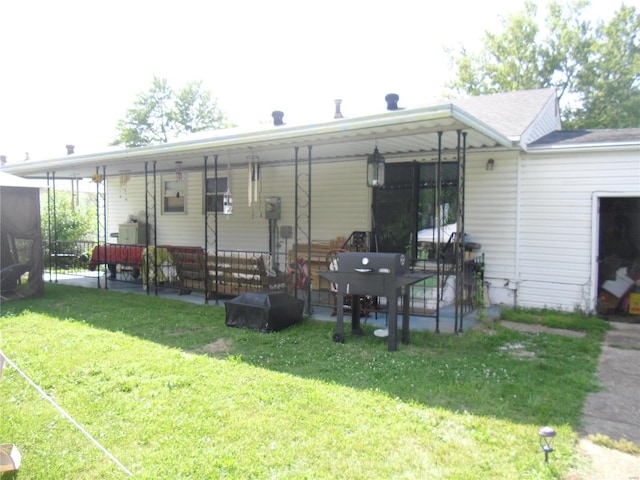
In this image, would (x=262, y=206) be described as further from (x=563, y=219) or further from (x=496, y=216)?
(x=563, y=219)

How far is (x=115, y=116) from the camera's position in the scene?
33031 mm

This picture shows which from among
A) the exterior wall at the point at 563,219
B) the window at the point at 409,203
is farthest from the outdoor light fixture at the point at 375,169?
the exterior wall at the point at 563,219

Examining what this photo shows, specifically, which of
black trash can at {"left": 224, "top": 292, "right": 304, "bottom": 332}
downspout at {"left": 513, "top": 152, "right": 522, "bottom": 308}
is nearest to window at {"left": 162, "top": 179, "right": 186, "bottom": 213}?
black trash can at {"left": 224, "top": 292, "right": 304, "bottom": 332}

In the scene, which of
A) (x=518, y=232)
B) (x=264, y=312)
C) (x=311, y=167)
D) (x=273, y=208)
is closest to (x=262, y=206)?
(x=273, y=208)

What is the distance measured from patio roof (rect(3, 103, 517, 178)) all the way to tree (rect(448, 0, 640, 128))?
1917cm

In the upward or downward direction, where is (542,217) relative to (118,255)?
upward

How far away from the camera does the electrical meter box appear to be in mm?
9992

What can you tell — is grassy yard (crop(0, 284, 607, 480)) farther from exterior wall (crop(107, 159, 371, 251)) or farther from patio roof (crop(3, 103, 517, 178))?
exterior wall (crop(107, 159, 371, 251))

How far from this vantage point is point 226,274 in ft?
25.2

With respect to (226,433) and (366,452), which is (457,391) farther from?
(226,433)

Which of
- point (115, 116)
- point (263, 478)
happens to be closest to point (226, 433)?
point (263, 478)

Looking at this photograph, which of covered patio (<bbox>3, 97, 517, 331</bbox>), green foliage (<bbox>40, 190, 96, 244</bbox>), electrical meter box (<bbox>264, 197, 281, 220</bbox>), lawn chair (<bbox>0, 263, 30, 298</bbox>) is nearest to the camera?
covered patio (<bbox>3, 97, 517, 331</bbox>)

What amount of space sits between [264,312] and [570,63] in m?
25.2

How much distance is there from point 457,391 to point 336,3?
Answer: 6794 mm
